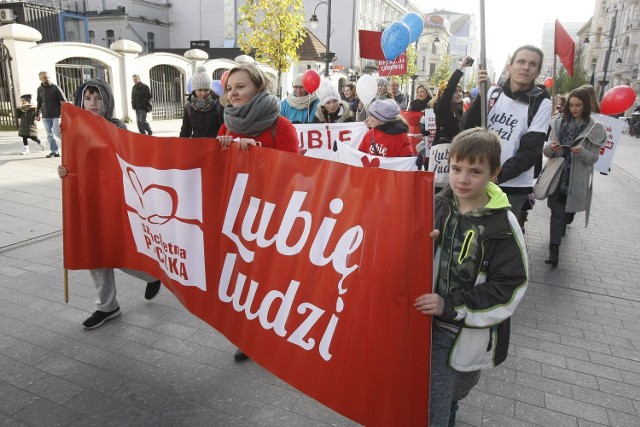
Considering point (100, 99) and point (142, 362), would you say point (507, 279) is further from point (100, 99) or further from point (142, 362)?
point (100, 99)

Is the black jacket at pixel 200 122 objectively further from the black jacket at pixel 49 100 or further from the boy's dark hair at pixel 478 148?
the black jacket at pixel 49 100

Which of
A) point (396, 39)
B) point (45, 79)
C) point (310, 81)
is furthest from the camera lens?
point (45, 79)

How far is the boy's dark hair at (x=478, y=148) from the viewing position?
1.86 m

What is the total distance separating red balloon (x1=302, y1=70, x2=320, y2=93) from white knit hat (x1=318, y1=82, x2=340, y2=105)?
10 centimetres

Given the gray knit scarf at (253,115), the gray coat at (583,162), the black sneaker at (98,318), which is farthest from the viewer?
the gray coat at (583,162)

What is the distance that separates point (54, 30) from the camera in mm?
24500

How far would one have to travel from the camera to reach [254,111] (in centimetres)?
287

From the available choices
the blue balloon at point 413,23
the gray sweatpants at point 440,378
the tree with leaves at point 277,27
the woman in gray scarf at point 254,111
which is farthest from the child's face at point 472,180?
the tree with leaves at point 277,27

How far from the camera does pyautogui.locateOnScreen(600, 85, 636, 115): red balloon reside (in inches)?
213

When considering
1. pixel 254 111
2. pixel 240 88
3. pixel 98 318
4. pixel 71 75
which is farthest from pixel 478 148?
pixel 71 75

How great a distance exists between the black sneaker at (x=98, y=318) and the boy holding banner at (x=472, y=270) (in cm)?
259

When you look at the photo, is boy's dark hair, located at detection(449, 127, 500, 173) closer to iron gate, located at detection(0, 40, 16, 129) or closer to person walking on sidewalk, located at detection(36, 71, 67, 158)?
person walking on sidewalk, located at detection(36, 71, 67, 158)

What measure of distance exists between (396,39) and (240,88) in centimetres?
553

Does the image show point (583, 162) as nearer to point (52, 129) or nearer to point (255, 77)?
point (255, 77)
